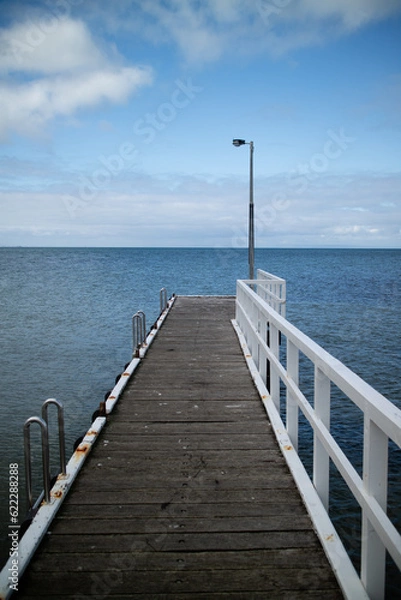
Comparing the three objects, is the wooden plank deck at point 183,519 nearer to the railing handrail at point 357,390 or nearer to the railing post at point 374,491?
the railing post at point 374,491

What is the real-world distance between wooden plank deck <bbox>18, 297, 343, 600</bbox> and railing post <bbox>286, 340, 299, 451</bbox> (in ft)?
0.79

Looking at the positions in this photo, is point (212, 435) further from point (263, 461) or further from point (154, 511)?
point (154, 511)

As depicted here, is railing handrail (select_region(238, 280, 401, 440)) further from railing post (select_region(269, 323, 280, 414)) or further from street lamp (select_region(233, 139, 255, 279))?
street lamp (select_region(233, 139, 255, 279))

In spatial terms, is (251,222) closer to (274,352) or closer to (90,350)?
(90,350)

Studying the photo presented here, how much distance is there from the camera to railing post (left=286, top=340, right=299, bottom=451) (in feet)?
13.8

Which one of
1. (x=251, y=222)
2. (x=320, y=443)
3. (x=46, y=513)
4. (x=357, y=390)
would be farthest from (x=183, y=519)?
(x=251, y=222)

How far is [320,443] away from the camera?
11.7 ft

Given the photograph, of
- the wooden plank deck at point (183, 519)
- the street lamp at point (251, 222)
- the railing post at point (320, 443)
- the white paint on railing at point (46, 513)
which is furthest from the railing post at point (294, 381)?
the street lamp at point (251, 222)

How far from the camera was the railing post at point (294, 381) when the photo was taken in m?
4.21

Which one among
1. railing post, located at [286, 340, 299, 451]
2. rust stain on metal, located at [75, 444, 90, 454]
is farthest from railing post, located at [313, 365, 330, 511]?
rust stain on metal, located at [75, 444, 90, 454]

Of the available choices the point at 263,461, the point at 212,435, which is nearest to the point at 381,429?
the point at 263,461

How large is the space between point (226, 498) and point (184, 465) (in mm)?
712

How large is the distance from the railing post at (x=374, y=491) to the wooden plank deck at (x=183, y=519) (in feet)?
0.82

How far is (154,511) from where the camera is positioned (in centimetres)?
351
